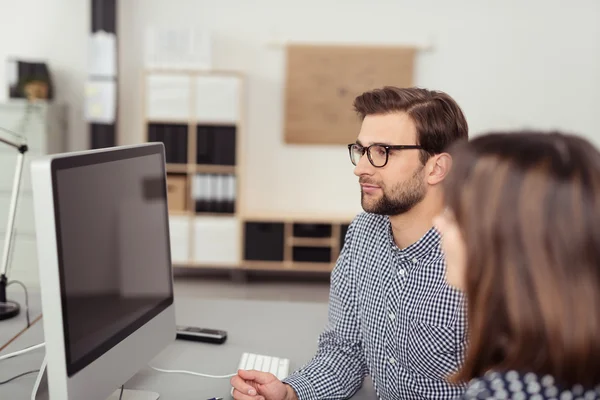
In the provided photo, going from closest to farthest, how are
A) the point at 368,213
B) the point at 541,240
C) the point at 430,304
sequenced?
the point at 541,240 → the point at 430,304 → the point at 368,213

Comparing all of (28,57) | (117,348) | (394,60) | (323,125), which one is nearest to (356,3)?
(394,60)

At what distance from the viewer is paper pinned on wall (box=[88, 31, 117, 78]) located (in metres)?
4.82

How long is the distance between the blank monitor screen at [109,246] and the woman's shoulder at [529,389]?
0.68 m

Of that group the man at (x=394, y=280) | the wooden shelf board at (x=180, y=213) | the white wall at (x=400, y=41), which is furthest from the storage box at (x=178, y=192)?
the man at (x=394, y=280)

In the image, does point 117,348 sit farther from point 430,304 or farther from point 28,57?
point 28,57

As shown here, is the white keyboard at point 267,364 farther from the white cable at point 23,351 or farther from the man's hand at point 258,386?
A: the white cable at point 23,351

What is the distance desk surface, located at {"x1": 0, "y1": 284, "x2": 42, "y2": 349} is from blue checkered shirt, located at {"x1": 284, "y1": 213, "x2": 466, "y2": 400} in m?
0.80

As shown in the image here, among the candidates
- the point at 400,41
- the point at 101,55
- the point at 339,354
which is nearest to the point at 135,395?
the point at 339,354

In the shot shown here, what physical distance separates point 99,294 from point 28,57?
14.9 feet

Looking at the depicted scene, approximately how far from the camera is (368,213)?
1740 mm

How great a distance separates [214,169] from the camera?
193 inches

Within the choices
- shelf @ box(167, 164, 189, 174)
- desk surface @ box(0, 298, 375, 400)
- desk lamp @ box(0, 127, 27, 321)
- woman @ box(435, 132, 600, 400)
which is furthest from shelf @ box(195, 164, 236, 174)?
woman @ box(435, 132, 600, 400)

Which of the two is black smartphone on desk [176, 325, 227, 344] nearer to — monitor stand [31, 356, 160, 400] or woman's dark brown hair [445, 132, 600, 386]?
monitor stand [31, 356, 160, 400]

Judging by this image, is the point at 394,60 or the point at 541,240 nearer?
the point at 541,240
